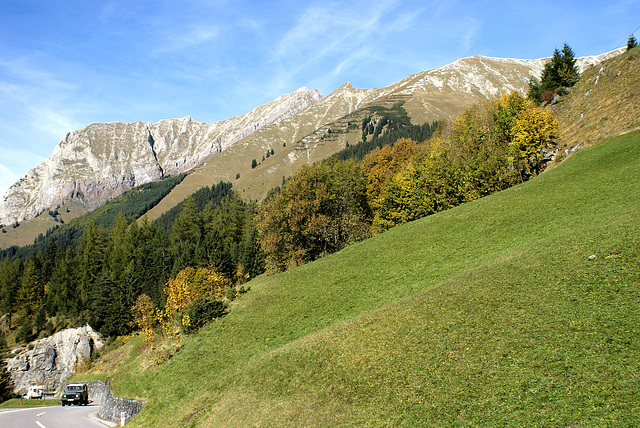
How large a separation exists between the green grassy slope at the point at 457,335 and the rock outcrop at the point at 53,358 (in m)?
72.1

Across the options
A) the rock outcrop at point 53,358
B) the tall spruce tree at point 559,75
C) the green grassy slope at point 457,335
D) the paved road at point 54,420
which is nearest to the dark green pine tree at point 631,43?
the tall spruce tree at point 559,75

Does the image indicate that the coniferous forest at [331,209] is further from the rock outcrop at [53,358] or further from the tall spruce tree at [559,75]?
the tall spruce tree at [559,75]

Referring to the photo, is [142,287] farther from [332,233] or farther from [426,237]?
[426,237]

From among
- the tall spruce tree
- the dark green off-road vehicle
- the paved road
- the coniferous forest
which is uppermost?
the tall spruce tree

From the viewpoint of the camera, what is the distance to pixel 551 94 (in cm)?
7606

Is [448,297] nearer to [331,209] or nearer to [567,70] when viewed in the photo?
[331,209]

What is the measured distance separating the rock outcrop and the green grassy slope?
72122mm

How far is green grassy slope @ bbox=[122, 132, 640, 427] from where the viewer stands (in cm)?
1218

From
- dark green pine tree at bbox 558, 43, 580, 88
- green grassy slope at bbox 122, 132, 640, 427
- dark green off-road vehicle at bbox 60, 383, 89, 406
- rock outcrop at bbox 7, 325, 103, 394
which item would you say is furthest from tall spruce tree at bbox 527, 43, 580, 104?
rock outcrop at bbox 7, 325, 103, 394

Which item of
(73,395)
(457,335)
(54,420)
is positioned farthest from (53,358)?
(457,335)

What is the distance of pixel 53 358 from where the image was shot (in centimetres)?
9438

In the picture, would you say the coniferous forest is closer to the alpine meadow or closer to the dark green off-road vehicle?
the alpine meadow

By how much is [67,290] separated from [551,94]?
13479cm

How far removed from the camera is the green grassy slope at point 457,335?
1218 centimetres
